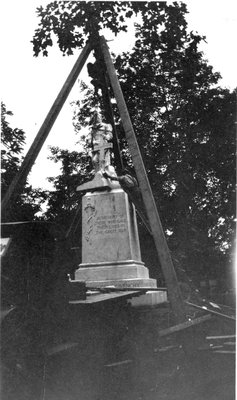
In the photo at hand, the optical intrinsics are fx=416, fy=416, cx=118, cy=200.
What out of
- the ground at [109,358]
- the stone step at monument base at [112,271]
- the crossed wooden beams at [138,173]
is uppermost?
the crossed wooden beams at [138,173]

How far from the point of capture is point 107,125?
9438 millimetres

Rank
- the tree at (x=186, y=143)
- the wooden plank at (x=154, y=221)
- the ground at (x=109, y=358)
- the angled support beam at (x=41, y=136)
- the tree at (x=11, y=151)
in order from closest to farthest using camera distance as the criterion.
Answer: the ground at (x=109, y=358), the angled support beam at (x=41, y=136), the wooden plank at (x=154, y=221), the tree at (x=11, y=151), the tree at (x=186, y=143)

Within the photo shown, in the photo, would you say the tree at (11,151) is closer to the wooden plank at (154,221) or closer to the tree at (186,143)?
the tree at (186,143)

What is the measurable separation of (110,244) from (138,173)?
229cm

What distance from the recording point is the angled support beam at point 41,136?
5594mm

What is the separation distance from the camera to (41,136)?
6176 millimetres

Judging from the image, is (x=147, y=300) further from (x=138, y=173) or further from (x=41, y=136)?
(x=41, y=136)

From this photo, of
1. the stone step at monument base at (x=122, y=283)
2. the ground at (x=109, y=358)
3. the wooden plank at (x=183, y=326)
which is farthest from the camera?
the stone step at monument base at (x=122, y=283)

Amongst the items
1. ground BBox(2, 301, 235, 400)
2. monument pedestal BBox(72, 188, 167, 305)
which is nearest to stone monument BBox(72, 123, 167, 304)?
monument pedestal BBox(72, 188, 167, 305)

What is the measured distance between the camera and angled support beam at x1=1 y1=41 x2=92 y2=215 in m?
5.59

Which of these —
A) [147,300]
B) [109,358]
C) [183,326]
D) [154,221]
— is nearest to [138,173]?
[154,221]

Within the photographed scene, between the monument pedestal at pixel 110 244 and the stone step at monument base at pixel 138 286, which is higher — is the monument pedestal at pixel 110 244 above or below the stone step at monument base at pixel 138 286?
above

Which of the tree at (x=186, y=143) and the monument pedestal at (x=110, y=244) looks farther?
the tree at (x=186, y=143)

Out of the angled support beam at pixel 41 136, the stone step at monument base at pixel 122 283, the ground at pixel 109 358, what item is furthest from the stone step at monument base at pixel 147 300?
the angled support beam at pixel 41 136
